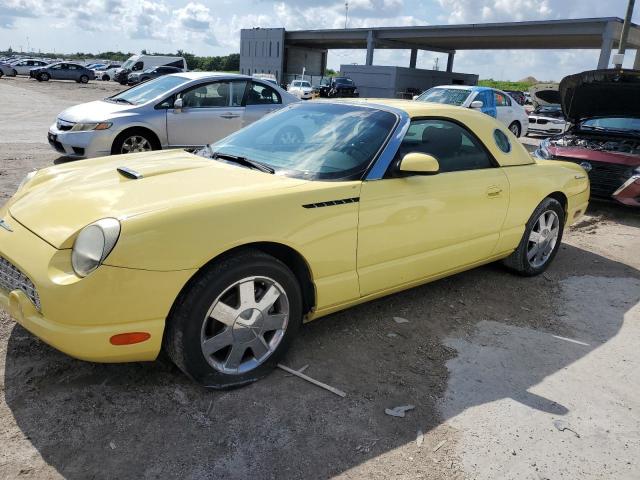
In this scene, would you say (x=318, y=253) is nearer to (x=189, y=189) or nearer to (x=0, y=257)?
(x=189, y=189)

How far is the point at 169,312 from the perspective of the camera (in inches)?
100

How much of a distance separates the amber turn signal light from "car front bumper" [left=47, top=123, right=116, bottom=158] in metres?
5.82

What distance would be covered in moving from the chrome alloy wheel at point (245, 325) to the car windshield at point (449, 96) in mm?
11271

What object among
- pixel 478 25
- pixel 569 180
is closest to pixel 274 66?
pixel 478 25

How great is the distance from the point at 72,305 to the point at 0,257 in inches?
26.0

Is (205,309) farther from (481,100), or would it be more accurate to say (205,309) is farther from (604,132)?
(481,100)

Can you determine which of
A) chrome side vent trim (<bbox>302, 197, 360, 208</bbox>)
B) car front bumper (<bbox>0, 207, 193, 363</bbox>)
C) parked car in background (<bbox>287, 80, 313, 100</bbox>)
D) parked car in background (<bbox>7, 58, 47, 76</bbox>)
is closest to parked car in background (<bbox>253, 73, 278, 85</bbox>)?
parked car in background (<bbox>287, 80, 313, 100</bbox>)

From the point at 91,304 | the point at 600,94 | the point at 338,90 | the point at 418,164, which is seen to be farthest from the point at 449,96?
the point at 338,90

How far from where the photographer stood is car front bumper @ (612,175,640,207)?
7.15m

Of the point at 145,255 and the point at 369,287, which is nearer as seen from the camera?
the point at 145,255

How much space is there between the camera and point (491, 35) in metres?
35.7

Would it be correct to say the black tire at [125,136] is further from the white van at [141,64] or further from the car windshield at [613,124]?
the white van at [141,64]

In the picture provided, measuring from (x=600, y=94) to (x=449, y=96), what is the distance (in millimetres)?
5675

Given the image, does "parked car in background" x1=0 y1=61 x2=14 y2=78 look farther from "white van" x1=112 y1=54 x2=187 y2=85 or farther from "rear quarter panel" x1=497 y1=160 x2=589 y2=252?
"rear quarter panel" x1=497 y1=160 x2=589 y2=252
